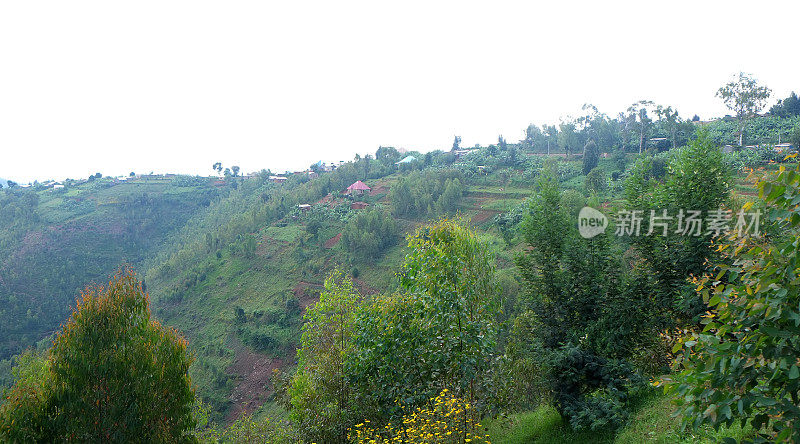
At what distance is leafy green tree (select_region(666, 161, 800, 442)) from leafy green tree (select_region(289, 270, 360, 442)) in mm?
5634

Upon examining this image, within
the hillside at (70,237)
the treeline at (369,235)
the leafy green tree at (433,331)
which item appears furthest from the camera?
the hillside at (70,237)

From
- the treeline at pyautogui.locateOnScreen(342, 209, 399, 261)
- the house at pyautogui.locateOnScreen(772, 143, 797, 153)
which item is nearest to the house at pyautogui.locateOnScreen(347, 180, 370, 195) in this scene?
the treeline at pyautogui.locateOnScreen(342, 209, 399, 261)

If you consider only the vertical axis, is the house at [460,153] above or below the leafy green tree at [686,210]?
above

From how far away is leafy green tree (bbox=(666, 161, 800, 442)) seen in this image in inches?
70.5

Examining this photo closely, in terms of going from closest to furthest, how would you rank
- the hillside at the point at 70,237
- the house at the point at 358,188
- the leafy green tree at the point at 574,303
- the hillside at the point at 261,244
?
1. the leafy green tree at the point at 574,303
2. the hillside at the point at 261,244
3. the hillside at the point at 70,237
4. the house at the point at 358,188

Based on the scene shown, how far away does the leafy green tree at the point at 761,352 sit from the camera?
5.88 feet

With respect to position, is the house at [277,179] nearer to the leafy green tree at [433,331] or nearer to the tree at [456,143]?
the tree at [456,143]

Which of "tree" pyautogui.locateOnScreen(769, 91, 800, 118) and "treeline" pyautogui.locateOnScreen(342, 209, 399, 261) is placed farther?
"treeline" pyautogui.locateOnScreen(342, 209, 399, 261)

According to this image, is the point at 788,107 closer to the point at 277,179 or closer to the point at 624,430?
the point at 624,430

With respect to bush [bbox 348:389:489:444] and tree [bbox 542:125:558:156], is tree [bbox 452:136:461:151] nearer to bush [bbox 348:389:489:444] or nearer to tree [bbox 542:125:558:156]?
tree [bbox 542:125:558:156]

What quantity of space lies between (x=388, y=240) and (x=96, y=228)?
111 ft

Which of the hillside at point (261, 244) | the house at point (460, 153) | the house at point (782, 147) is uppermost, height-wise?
the house at point (460, 153)

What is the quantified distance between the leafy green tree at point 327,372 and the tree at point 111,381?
76.8 inches

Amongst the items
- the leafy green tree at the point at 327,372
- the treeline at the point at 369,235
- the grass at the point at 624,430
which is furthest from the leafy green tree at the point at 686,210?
the treeline at the point at 369,235
